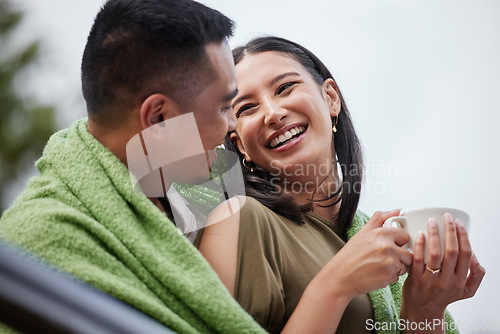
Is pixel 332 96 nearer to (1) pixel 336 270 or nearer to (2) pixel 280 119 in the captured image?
(2) pixel 280 119

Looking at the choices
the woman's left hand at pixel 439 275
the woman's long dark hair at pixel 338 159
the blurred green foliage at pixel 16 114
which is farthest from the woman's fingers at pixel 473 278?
the blurred green foliage at pixel 16 114

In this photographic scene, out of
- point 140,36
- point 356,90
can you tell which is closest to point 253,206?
point 140,36

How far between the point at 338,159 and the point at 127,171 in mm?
706

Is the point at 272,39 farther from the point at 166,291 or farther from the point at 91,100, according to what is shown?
the point at 166,291

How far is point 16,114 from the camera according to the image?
3.20 metres

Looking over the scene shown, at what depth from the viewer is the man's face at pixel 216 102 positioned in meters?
0.86

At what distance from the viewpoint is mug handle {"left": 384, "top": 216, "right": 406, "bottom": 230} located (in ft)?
2.99

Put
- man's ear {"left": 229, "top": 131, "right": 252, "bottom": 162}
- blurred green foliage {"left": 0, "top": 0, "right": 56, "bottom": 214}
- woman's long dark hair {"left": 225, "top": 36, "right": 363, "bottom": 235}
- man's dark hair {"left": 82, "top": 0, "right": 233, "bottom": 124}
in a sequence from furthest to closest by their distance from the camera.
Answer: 1. blurred green foliage {"left": 0, "top": 0, "right": 56, "bottom": 214}
2. man's ear {"left": 229, "top": 131, "right": 252, "bottom": 162}
3. woman's long dark hair {"left": 225, "top": 36, "right": 363, "bottom": 235}
4. man's dark hair {"left": 82, "top": 0, "right": 233, "bottom": 124}

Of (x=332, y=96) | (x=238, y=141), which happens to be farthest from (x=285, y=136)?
(x=332, y=96)

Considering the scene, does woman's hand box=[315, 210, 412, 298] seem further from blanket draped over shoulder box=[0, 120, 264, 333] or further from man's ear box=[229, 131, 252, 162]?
man's ear box=[229, 131, 252, 162]

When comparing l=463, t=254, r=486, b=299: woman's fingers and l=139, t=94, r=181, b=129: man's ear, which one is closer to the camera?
l=139, t=94, r=181, b=129: man's ear

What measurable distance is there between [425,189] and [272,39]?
1055mm

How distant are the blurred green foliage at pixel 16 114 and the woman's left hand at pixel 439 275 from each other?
7.94 ft

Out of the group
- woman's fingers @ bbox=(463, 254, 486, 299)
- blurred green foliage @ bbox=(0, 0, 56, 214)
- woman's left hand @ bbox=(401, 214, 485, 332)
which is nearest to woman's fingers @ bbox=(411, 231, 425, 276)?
woman's left hand @ bbox=(401, 214, 485, 332)
